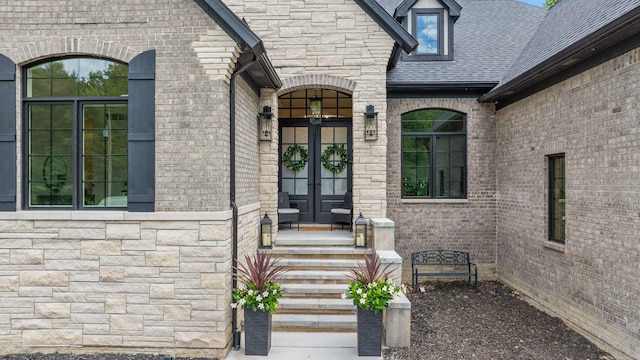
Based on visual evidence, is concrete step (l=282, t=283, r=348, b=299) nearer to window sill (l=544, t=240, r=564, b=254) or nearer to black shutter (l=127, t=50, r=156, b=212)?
black shutter (l=127, t=50, r=156, b=212)

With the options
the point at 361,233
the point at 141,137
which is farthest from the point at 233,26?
the point at 361,233

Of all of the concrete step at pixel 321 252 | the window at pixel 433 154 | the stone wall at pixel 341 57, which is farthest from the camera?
the window at pixel 433 154

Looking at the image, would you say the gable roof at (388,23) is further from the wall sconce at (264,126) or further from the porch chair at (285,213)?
the porch chair at (285,213)

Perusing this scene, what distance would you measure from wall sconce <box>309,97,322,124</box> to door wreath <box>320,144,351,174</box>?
0.70 meters

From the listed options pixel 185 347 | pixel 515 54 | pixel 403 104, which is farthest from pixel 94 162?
pixel 515 54

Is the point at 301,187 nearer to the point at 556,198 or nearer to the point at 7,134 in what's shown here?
the point at 556,198

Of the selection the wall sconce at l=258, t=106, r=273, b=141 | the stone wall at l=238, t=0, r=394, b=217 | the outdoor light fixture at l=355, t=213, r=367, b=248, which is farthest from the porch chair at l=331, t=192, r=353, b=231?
the wall sconce at l=258, t=106, r=273, b=141

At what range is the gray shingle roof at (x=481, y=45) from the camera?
9.39 metres

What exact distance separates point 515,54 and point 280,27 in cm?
596

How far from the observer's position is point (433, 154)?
9594 millimetres

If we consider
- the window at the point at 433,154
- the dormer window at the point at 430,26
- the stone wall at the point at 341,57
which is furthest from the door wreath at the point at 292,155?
the dormer window at the point at 430,26

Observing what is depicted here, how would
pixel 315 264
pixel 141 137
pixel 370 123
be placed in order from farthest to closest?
pixel 370 123 → pixel 315 264 → pixel 141 137

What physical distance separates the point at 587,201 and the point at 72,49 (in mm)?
7633

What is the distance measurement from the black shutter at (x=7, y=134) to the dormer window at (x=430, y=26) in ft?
26.6
